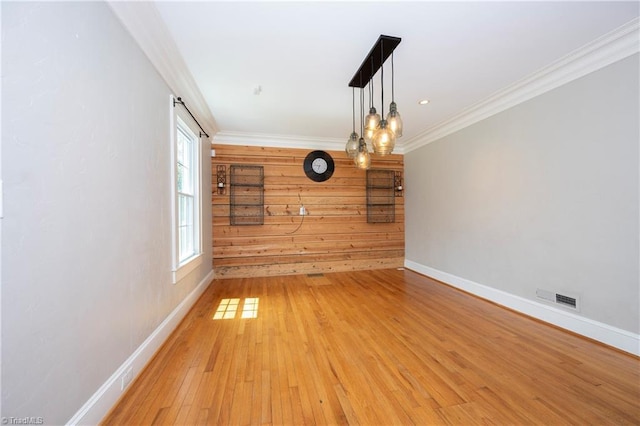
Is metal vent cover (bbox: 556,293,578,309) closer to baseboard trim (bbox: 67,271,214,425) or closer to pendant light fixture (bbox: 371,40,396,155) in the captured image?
pendant light fixture (bbox: 371,40,396,155)

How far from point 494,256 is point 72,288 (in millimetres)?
3882

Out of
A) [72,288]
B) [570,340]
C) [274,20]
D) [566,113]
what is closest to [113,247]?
[72,288]

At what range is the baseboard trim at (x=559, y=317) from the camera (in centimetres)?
194

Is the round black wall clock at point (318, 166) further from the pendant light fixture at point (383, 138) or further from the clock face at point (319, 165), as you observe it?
the pendant light fixture at point (383, 138)

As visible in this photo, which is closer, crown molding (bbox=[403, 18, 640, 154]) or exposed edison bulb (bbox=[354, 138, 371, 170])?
crown molding (bbox=[403, 18, 640, 154])

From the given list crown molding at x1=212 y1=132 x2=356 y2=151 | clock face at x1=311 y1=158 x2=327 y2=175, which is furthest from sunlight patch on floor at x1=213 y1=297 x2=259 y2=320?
crown molding at x1=212 y1=132 x2=356 y2=151

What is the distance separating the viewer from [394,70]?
93.7 inches

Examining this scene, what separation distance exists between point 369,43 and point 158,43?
166 cm

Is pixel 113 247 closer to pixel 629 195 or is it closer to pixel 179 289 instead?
pixel 179 289

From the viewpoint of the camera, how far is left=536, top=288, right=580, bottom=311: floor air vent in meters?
2.26

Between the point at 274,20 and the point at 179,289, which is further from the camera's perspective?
the point at 179,289

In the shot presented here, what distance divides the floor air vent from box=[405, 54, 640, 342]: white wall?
0.16 feet

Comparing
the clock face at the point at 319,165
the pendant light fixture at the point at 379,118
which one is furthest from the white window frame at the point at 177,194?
the clock face at the point at 319,165

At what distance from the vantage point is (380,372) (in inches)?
67.8
